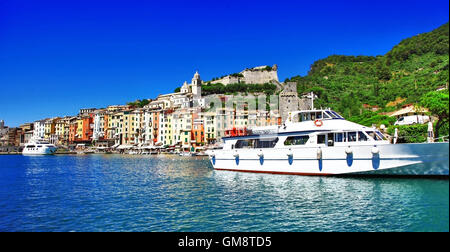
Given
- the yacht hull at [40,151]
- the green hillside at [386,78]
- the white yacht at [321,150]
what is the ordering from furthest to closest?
the yacht hull at [40,151]
the green hillside at [386,78]
the white yacht at [321,150]

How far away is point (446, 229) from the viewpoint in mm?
3521

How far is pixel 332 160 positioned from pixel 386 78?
67.6 meters

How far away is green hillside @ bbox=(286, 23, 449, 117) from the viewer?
53.2 metres

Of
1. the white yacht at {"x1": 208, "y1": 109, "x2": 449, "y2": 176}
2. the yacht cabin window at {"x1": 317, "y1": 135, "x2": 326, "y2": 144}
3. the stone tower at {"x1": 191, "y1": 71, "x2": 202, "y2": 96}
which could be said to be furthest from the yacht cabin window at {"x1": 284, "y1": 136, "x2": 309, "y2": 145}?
the stone tower at {"x1": 191, "y1": 71, "x2": 202, "y2": 96}

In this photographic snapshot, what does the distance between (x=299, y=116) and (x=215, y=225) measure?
41.0ft

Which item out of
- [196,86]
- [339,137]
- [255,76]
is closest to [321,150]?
[339,137]

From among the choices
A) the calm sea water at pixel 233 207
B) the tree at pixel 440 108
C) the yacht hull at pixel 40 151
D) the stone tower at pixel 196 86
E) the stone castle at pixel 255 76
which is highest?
the stone castle at pixel 255 76

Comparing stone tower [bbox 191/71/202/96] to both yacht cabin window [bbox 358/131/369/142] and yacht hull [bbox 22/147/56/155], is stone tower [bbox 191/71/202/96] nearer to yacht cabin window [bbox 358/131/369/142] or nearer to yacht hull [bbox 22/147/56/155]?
yacht hull [bbox 22/147/56/155]

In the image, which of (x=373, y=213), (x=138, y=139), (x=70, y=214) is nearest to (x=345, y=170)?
(x=373, y=213)

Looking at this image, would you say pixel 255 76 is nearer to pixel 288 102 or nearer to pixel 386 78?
pixel 288 102

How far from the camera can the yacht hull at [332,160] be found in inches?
559

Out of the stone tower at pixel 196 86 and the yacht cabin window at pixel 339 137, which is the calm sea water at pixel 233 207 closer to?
the yacht cabin window at pixel 339 137

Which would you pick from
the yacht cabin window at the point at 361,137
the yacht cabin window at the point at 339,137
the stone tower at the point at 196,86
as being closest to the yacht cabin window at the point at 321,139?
the yacht cabin window at the point at 339,137

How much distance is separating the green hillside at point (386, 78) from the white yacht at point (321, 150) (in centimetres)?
2812
